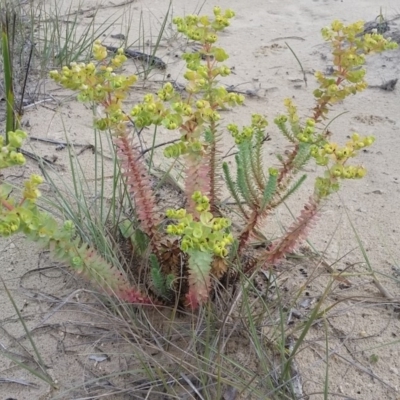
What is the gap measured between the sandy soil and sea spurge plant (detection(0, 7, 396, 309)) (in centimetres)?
14

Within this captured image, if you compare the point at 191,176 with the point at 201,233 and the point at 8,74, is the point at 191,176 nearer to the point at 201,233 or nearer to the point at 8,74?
the point at 201,233

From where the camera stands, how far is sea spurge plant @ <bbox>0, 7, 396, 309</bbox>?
45.9 inches

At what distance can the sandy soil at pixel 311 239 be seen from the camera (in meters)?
1.40

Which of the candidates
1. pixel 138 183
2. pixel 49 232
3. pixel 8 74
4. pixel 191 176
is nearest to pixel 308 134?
pixel 191 176

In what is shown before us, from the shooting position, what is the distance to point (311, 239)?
183cm

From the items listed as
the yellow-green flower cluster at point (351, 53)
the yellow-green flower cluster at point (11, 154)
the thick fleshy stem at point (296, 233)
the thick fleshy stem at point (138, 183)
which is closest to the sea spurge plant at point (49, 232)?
the yellow-green flower cluster at point (11, 154)

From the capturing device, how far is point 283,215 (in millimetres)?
1945

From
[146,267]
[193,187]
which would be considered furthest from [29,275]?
[193,187]

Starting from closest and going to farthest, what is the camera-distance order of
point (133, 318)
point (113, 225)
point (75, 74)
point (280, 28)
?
point (75, 74)
point (133, 318)
point (113, 225)
point (280, 28)

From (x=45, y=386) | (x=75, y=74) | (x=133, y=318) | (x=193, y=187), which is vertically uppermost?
(x=75, y=74)

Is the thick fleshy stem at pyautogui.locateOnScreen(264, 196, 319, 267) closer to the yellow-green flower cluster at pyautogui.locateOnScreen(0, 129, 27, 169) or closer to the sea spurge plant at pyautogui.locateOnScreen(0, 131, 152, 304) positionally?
the sea spurge plant at pyautogui.locateOnScreen(0, 131, 152, 304)

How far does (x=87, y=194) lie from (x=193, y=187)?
0.64 meters

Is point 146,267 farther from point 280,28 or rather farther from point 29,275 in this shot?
point 280,28

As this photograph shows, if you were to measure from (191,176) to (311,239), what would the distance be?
58cm
